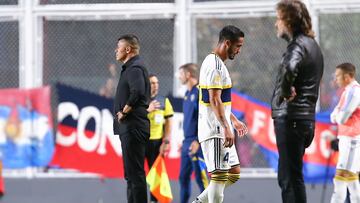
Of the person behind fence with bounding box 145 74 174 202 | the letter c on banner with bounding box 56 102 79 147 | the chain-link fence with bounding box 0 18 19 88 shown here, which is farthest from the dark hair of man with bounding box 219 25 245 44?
the chain-link fence with bounding box 0 18 19 88

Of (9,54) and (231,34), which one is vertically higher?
(9,54)

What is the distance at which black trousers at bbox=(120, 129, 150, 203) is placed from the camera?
10.9 meters

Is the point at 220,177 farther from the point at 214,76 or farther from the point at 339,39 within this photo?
the point at 339,39

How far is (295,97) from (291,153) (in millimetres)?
503

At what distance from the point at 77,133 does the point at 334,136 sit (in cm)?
400

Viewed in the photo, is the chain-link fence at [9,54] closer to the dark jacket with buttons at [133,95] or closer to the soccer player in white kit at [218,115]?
the dark jacket with buttons at [133,95]

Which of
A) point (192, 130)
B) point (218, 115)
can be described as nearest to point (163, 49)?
point (192, 130)

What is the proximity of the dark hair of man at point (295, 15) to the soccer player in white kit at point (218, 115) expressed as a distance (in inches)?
43.1

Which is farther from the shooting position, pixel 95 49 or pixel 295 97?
pixel 95 49

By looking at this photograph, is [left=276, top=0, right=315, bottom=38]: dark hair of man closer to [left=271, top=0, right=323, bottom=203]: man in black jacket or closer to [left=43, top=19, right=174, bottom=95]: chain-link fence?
[left=271, top=0, right=323, bottom=203]: man in black jacket

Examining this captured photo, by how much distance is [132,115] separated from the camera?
10.9 metres

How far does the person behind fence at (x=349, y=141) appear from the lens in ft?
38.4

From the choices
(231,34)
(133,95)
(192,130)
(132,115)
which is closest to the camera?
(231,34)

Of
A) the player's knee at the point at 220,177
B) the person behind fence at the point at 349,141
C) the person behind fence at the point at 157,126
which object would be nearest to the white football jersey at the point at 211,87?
the player's knee at the point at 220,177
